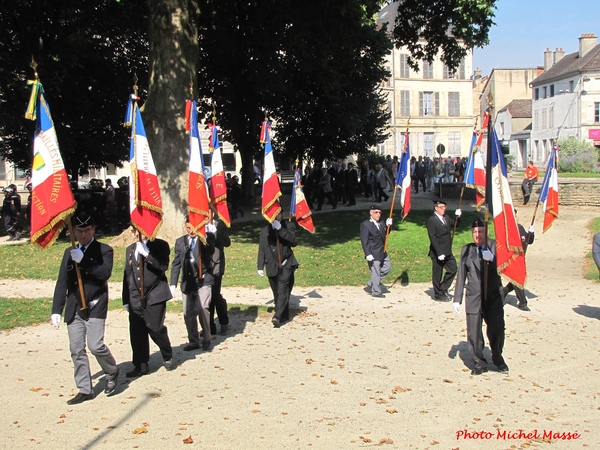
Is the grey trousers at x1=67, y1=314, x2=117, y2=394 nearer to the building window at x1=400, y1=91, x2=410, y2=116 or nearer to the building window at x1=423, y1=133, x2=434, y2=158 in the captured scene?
the building window at x1=400, y1=91, x2=410, y2=116

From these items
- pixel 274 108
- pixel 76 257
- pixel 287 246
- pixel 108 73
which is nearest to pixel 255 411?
pixel 76 257

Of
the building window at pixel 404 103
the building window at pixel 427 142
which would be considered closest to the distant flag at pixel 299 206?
the building window at pixel 404 103

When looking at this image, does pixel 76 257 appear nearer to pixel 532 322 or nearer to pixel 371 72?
pixel 532 322

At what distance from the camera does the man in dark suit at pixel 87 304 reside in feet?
25.2

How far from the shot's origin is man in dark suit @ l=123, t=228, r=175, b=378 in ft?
28.0

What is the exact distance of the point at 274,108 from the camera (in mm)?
Answer: 33375

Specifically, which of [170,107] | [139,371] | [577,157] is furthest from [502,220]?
[577,157]

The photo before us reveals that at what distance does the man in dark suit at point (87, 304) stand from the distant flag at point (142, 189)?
0.82 m

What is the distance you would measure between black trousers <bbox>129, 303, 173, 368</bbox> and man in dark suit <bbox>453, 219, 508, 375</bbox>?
3.83 meters

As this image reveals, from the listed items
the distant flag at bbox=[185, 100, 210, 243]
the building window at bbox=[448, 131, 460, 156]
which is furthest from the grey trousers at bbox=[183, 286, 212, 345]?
the building window at bbox=[448, 131, 460, 156]

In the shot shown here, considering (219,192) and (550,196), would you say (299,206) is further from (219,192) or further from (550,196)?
(550,196)

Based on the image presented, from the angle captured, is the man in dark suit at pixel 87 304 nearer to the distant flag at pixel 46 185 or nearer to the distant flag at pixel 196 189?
the distant flag at pixel 46 185

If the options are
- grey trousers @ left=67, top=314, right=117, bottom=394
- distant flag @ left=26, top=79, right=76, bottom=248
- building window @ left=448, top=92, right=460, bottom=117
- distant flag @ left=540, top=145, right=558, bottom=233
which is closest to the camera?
grey trousers @ left=67, top=314, right=117, bottom=394

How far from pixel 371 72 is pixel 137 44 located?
1041 centimetres
